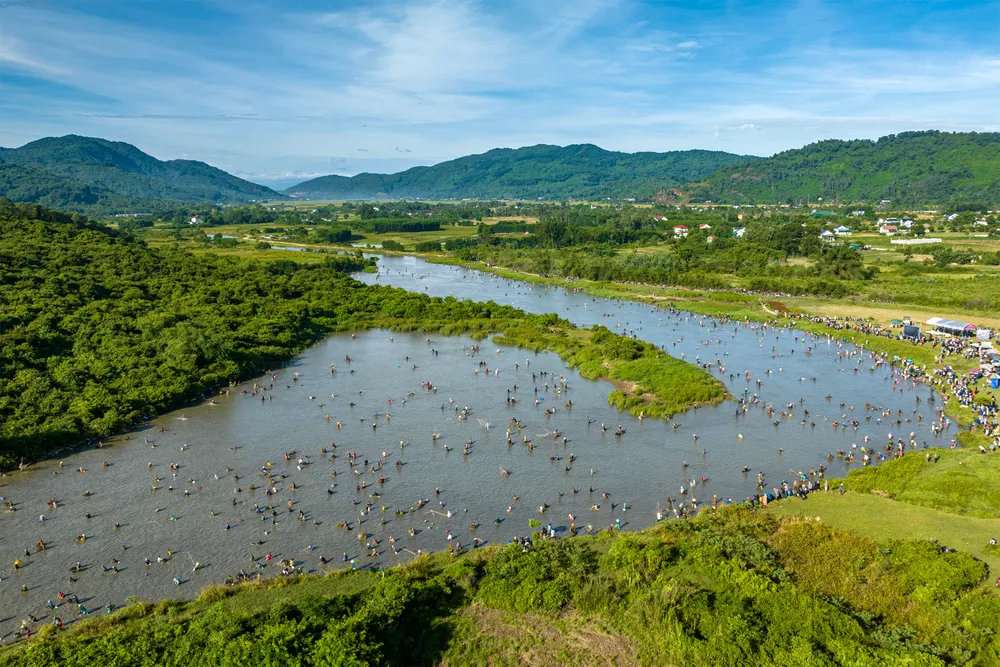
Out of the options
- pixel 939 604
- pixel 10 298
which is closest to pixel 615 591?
pixel 939 604

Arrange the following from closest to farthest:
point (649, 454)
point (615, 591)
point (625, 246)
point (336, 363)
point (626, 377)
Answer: point (615, 591), point (649, 454), point (626, 377), point (336, 363), point (625, 246)

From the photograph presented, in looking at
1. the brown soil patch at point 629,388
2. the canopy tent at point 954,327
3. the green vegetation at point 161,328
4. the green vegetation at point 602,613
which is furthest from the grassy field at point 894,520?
the canopy tent at point 954,327

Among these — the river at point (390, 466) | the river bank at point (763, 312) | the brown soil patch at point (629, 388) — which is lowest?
the river at point (390, 466)

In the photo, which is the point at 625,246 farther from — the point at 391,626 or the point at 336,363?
the point at 391,626

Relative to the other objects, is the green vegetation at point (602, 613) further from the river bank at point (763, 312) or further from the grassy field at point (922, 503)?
the river bank at point (763, 312)

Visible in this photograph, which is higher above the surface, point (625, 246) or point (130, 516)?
point (625, 246)

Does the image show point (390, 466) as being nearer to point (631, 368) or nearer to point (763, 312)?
point (631, 368)
